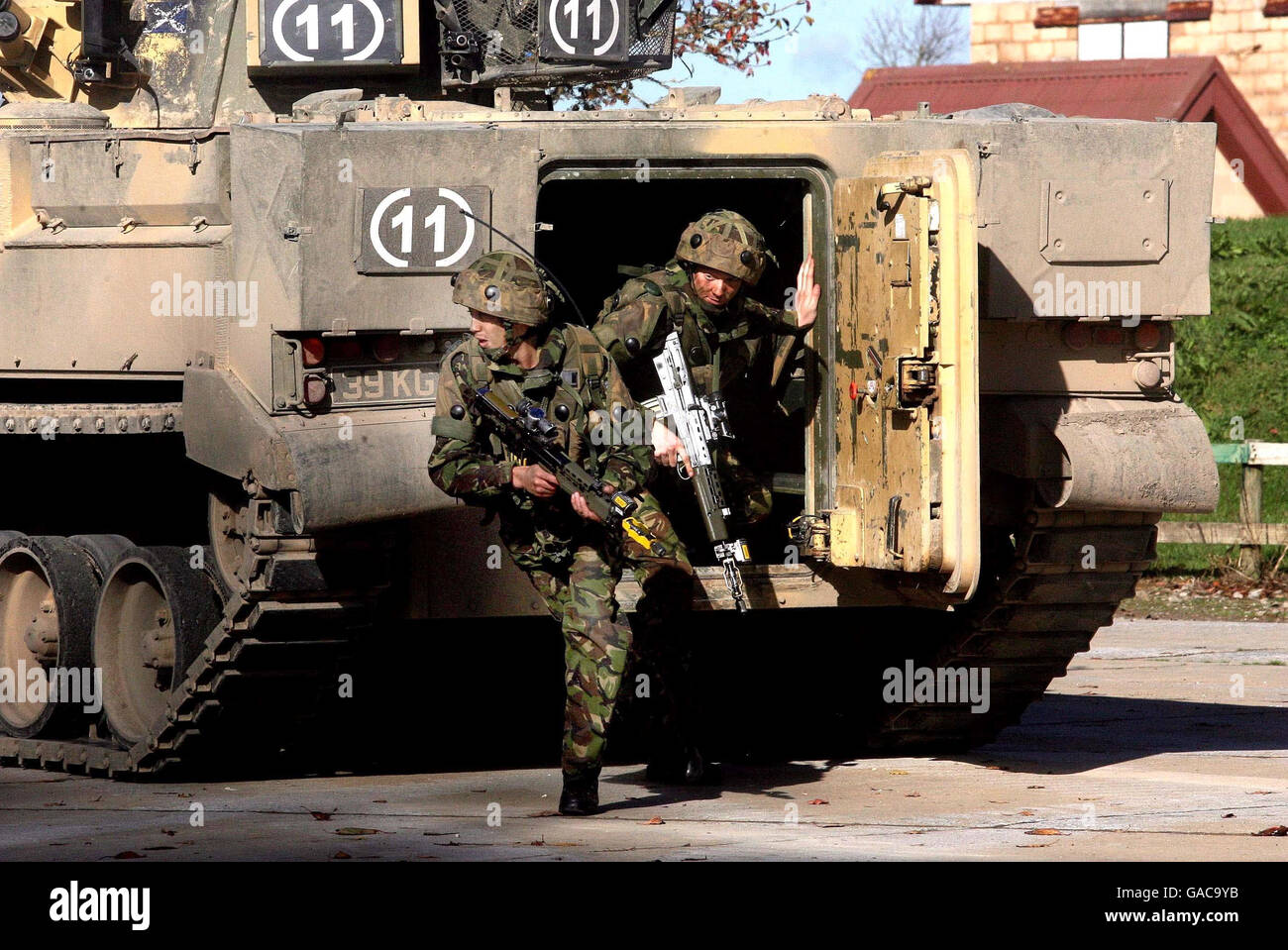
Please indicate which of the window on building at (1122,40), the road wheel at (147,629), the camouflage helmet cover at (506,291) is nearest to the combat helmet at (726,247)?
the camouflage helmet cover at (506,291)

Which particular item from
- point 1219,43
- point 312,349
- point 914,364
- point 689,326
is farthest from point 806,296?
point 1219,43

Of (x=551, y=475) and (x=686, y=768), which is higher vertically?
(x=551, y=475)

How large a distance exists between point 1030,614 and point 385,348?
2829 mm

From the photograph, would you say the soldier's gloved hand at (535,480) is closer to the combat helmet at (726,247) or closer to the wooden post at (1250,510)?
the combat helmet at (726,247)

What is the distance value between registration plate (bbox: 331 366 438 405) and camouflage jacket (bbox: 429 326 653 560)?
1.13ft

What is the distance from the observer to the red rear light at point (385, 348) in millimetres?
8117

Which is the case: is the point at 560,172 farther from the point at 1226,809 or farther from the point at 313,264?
the point at 1226,809

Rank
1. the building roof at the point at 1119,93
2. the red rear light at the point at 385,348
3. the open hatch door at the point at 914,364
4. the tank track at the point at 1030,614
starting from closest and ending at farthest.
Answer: the open hatch door at the point at 914,364 < the red rear light at the point at 385,348 < the tank track at the point at 1030,614 < the building roof at the point at 1119,93

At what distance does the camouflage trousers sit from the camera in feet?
24.7

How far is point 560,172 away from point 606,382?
3.01 feet

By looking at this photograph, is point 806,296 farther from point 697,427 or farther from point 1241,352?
point 1241,352

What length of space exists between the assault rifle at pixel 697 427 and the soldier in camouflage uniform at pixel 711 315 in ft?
0.22

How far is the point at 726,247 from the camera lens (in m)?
8.38
